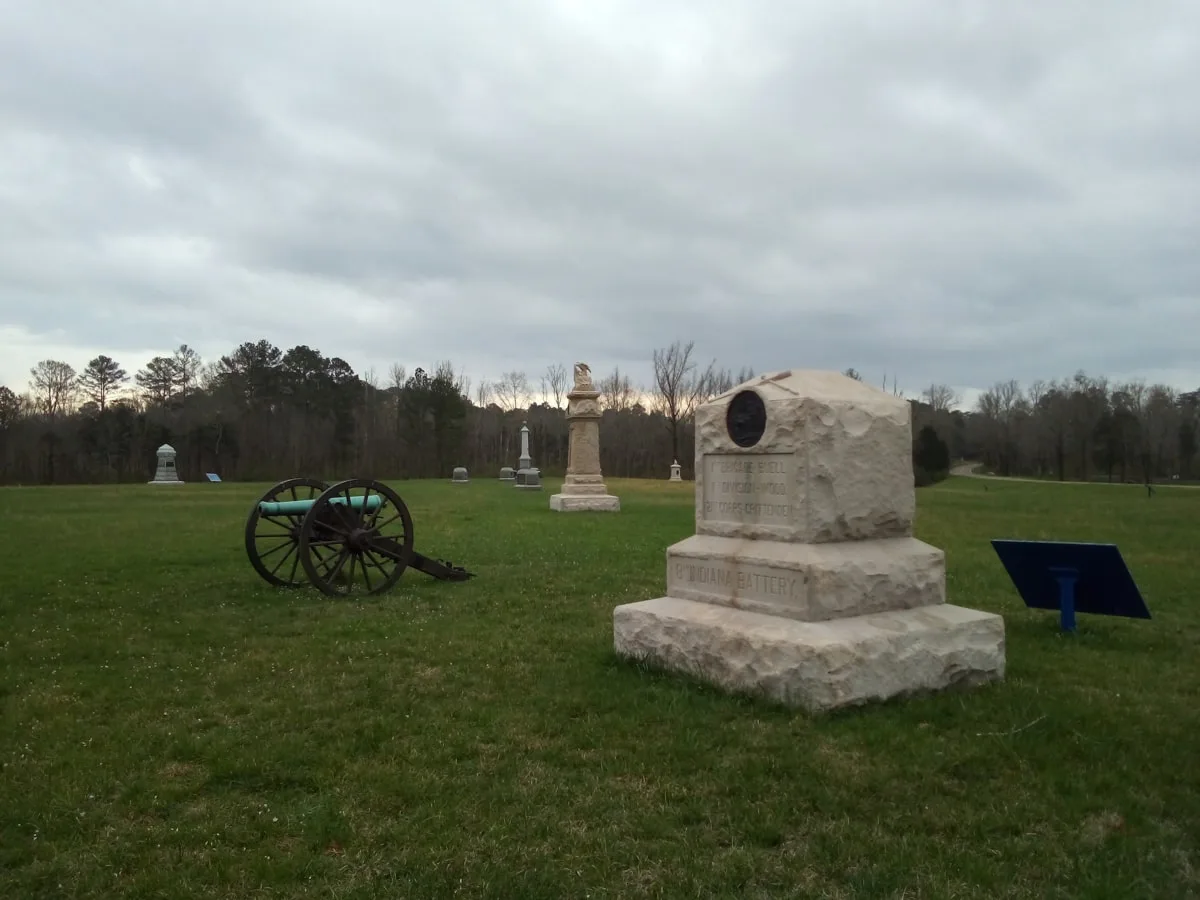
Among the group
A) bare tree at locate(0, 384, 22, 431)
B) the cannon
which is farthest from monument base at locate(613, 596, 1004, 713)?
bare tree at locate(0, 384, 22, 431)

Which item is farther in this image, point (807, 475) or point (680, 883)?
point (807, 475)

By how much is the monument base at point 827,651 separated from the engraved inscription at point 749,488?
1.99ft

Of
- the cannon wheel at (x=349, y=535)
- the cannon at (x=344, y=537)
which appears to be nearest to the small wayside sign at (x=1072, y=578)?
the cannon at (x=344, y=537)

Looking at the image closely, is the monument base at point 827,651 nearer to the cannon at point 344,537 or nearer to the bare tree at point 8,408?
the cannon at point 344,537

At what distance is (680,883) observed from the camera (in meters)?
2.95

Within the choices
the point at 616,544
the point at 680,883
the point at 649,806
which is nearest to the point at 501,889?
the point at 680,883

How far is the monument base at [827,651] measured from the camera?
4660 mm

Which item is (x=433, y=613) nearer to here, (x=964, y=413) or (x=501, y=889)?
(x=501, y=889)

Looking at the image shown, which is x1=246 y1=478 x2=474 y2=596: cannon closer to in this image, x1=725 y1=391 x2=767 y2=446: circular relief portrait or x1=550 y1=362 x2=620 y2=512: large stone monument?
x1=725 y1=391 x2=767 y2=446: circular relief portrait

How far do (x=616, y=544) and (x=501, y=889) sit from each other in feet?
33.5

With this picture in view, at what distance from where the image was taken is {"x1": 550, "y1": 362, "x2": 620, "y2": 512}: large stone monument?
20.8 metres

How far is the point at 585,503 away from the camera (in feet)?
67.8

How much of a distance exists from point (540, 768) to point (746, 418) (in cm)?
259

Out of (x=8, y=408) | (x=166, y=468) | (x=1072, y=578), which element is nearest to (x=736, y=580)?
(x=1072, y=578)
